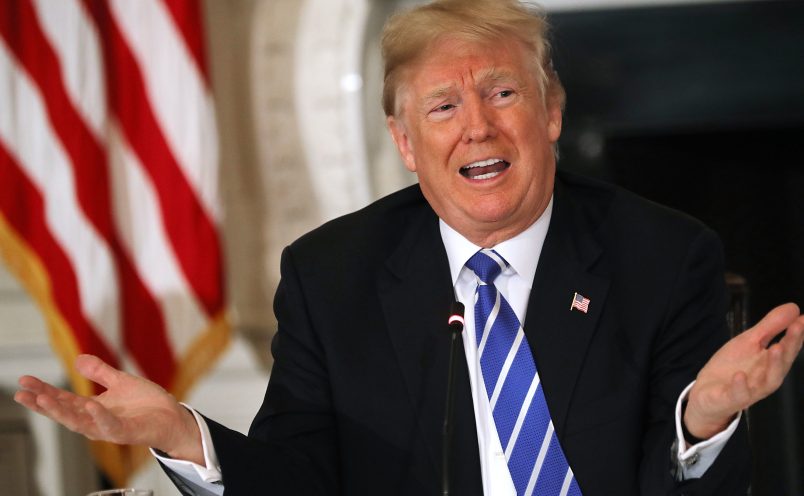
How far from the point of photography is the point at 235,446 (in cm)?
185

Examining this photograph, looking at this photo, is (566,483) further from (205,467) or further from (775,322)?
(205,467)

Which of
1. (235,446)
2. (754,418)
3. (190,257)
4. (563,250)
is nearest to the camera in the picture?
(235,446)

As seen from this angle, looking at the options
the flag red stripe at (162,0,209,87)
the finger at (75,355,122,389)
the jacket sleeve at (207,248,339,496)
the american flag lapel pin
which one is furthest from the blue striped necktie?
the flag red stripe at (162,0,209,87)

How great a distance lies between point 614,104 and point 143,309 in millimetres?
1806

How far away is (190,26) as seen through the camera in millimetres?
3518

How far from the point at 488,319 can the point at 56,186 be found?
Result: 6.50 feet

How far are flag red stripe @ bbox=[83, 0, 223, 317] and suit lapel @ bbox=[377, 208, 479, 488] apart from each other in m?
1.46

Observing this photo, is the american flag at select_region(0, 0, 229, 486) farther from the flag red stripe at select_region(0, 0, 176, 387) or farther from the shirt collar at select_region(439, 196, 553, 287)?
the shirt collar at select_region(439, 196, 553, 287)

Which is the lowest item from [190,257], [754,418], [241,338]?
[754,418]

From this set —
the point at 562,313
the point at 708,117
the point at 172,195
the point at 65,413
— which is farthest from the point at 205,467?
the point at 708,117

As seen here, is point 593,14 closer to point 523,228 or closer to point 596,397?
point 523,228

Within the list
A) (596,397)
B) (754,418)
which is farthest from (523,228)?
(754,418)

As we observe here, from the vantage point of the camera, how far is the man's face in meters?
2.00

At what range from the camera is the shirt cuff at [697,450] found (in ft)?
5.53
